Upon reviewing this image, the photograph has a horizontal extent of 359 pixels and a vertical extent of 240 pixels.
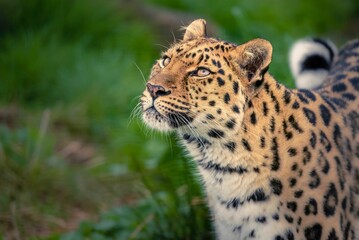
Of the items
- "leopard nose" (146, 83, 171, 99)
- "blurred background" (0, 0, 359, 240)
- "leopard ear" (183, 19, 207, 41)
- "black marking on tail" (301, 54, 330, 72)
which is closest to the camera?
"leopard nose" (146, 83, 171, 99)

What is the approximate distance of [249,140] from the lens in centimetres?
468

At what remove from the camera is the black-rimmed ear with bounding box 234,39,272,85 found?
4602mm

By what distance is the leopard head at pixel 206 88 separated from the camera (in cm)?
455

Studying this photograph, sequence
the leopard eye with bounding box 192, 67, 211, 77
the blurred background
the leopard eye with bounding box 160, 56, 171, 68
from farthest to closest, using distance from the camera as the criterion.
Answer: the blurred background, the leopard eye with bounding box 160, 56, 171, 68, the leopard eye with bounding box 192, 67, 211, 77

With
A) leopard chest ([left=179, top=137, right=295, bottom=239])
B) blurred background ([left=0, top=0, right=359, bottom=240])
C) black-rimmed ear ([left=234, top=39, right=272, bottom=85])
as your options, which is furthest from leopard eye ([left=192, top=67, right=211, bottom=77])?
blurred background ([left=0, top=0, right=359, bottom=240])

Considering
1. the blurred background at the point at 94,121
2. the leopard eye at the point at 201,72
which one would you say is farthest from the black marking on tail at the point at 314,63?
the leopard eye at the point at 201,72

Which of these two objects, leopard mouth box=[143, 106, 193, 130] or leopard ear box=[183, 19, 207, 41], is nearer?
leopard mouth box=[143, 106, 193, 130]

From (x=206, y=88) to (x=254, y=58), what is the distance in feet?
1.05

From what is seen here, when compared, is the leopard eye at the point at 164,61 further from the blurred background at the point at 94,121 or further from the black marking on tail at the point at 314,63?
the black marking on tail at the point at 314,63

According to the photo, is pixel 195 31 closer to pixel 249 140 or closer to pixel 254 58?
pixel 254 58

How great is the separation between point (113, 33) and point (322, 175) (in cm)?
622

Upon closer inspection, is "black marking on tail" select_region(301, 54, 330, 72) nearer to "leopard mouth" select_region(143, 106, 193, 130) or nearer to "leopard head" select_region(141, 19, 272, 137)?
"leopard head" select_region(141, 19, 272, 137)

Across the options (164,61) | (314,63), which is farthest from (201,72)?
(314,63)

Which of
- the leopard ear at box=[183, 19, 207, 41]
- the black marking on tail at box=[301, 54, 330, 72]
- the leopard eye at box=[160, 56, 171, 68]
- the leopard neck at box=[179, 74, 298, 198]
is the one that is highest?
the leopard ear at box=[183, 19, 207, 41]
